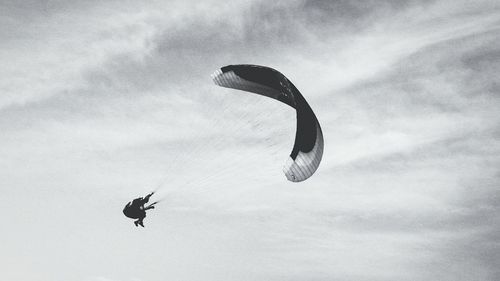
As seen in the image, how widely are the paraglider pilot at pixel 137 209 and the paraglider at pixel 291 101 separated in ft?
21.0

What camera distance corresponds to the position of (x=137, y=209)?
66.8 feet

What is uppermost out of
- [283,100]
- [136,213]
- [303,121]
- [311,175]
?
[283,100]

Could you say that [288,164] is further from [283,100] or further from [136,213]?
[136,213]

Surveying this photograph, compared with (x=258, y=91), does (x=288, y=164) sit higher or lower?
lower

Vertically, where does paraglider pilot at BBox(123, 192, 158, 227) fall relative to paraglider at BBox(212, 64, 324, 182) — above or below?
below

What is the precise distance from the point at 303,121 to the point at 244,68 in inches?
150

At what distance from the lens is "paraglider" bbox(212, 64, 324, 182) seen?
19.5 meters

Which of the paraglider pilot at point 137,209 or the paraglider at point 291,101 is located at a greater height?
the paraglider at point 291,101

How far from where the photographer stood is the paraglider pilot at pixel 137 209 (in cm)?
2027

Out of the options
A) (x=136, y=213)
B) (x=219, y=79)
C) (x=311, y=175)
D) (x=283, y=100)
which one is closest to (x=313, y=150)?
Result: (x=311, y=175)

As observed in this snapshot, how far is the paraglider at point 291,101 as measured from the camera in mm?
19547

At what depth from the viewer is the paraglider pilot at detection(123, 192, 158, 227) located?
20.3 m

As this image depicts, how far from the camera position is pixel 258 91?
2248cm

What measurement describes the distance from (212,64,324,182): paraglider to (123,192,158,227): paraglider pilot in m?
6.39
